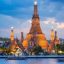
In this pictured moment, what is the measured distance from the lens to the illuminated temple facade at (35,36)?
406 feet

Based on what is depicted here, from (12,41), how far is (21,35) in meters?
11.6

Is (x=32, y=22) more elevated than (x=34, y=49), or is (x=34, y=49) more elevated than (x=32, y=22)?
(x=32, y=22)

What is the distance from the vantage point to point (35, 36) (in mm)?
124562

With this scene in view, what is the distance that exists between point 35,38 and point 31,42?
1.56 meters

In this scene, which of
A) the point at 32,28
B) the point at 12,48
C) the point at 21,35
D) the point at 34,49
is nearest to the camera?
the point at 34,49

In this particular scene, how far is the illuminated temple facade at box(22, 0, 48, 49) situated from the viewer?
12369 centimetres

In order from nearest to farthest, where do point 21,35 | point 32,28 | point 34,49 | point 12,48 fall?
point 34,49, point 12,48, point 32,28, point 21,35

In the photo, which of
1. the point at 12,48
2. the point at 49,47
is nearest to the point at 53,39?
the point at 49,47

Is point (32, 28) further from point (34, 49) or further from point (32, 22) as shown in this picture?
point (34, 49)

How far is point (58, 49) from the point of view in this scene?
4660 inches

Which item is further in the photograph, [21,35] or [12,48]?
[21,35]

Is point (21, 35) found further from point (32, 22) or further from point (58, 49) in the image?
point (58, 49)

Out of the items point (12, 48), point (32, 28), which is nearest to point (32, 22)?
point (32, 28)

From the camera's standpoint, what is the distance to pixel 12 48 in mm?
119938
